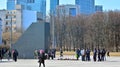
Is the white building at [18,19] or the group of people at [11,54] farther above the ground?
the white building at [18,19]

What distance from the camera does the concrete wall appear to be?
49375mm

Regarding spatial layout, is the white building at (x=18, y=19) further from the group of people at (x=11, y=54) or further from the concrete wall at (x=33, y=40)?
the concrete wall at (x=33, y=40)

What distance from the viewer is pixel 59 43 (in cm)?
10369

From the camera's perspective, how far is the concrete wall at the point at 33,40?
4938 cm

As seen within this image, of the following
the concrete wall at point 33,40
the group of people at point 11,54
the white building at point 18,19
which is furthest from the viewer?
the white building at point 18,19

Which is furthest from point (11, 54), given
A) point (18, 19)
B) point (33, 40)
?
point (18, 19)

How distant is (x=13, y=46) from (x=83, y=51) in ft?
35.7

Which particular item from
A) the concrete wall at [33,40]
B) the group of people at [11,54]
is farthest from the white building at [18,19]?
the concrete wall at [33,40]

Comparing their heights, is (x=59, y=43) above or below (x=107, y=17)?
below

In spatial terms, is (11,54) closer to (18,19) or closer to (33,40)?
(33,40)

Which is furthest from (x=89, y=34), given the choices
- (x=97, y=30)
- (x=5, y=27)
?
(x=5, y=27)

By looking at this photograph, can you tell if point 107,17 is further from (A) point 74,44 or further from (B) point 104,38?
(A) point 74,44

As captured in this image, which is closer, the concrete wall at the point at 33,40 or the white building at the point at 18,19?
the concrete wall at the point at 33,40

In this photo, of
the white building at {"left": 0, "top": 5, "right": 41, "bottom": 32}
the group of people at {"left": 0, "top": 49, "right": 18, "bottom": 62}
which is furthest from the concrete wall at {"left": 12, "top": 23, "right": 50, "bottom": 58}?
the white building at {"left": 0, "top": 5, "right": 41, "bottom": 32}
